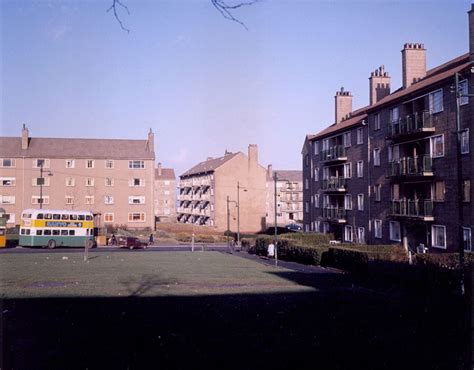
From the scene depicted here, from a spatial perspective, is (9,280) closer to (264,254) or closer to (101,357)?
(101,357)

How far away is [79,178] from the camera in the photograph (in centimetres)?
7312

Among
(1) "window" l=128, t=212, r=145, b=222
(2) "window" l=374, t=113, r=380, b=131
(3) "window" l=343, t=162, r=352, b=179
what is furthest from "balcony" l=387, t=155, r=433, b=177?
(1) "window" l=128, t=212, r=145, b=222

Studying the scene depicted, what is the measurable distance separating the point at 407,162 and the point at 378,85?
13.6 meters

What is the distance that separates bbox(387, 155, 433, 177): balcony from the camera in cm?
3350

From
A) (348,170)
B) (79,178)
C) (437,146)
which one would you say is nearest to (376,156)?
(348,170)

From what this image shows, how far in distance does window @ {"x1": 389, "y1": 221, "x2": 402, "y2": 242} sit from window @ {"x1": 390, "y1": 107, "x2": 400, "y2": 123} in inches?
327

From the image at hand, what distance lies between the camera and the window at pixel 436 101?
32.6 m

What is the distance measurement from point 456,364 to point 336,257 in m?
25.7

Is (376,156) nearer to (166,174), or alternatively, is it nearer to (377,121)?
(377,121)

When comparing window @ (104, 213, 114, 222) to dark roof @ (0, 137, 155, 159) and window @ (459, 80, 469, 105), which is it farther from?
window @ (459, 80, 469, 105)

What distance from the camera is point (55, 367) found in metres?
8.00

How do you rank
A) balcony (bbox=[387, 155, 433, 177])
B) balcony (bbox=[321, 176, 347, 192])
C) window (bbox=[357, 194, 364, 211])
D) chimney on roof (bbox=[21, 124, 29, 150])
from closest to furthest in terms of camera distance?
balcony (bbox=[387, 155, 433, 177]) → window (bbox=[357, 194, 364, 211]) → balcony (bbox=[321, 176, 347, 192]) → chimney on roof (bbox=[21, 124, 29, 150])

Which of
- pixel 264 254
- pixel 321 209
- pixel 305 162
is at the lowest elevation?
pixel 264 254

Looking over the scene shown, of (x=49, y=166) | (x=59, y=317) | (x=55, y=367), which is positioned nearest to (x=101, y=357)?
(x=55, y=367)
